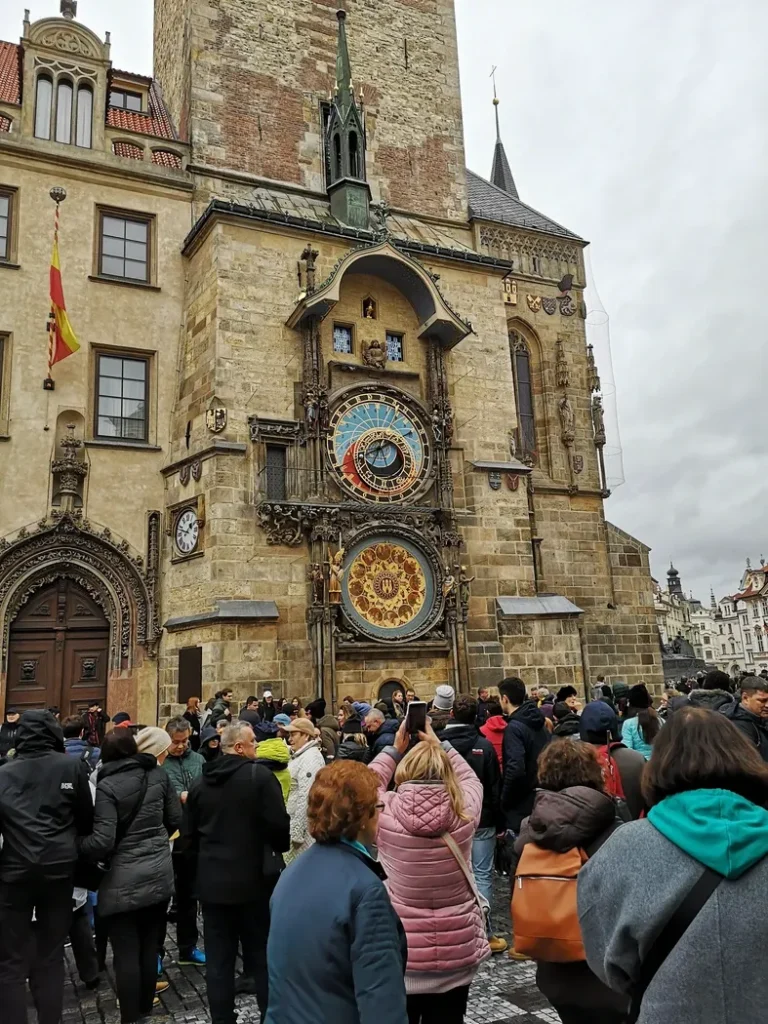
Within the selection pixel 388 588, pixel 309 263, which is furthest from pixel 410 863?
pixel 309 263

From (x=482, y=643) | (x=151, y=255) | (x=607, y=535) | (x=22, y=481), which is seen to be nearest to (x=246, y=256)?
(x=151, y=255)

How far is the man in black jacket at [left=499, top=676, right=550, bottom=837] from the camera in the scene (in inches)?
225

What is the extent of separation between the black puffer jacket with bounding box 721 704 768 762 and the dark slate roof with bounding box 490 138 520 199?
30.1 m

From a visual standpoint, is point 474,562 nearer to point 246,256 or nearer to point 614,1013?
point 246,256

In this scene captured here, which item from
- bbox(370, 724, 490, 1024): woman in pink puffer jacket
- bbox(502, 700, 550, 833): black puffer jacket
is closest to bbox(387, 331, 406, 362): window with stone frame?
bbox(502, 700, 550, 833): black puffer jacket

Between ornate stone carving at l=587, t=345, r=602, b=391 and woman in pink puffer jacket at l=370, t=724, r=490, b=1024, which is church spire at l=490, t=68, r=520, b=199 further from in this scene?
woman in pink puffer jacket at l=370, t=724, r=490, b=1024

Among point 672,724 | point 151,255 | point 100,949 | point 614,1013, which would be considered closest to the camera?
point 672,724

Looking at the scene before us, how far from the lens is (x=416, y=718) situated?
13.5ft

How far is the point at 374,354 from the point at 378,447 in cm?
209

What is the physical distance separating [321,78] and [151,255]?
6762 millimetres

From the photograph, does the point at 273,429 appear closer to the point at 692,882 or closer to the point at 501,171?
the point at 692,882

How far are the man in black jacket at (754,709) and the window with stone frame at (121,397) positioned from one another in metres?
13.3

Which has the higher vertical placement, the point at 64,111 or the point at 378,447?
the point at 64,111

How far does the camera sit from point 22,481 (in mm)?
14844
